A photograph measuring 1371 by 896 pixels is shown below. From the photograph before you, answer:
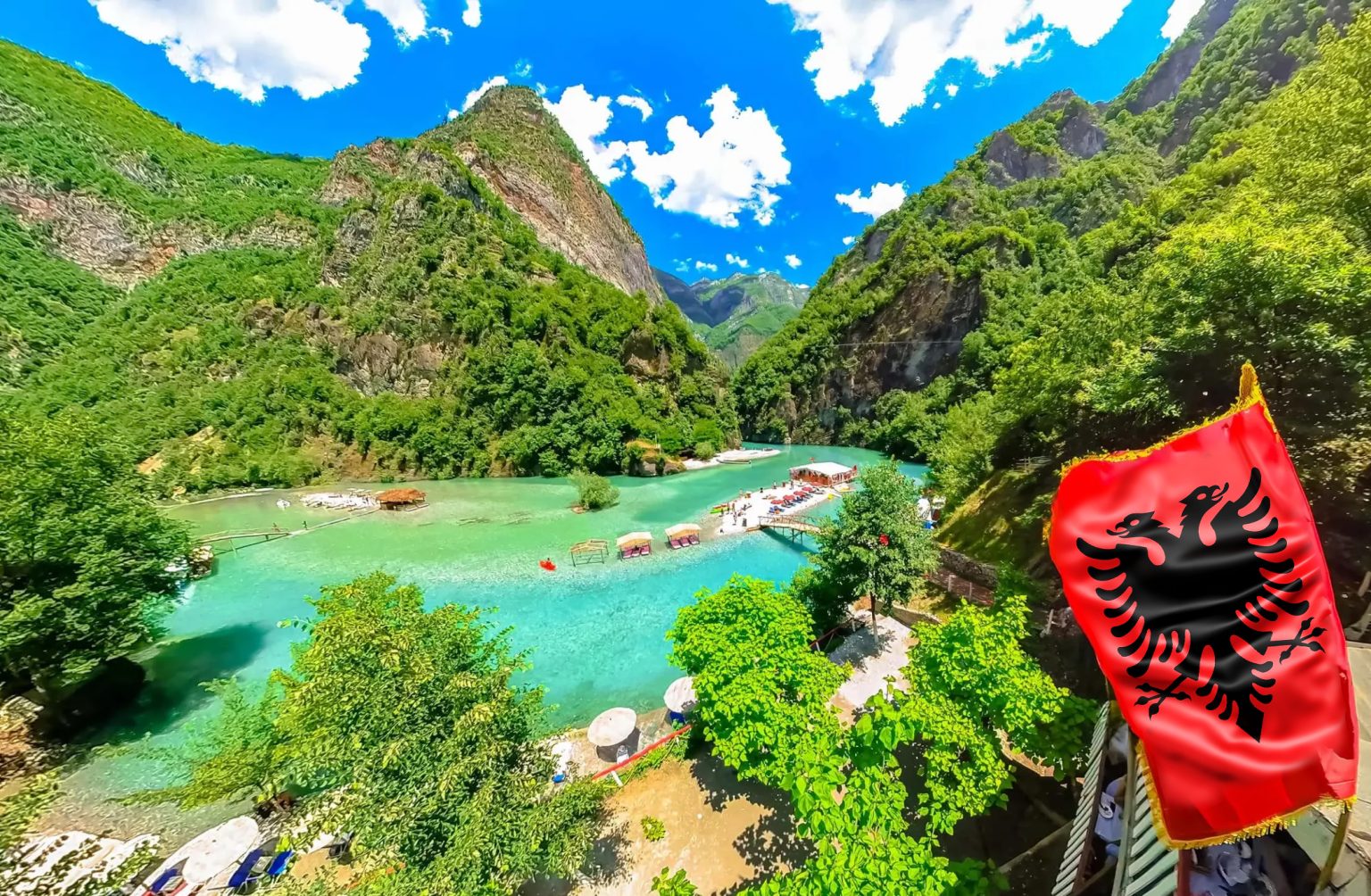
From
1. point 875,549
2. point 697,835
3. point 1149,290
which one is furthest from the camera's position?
point 875,549

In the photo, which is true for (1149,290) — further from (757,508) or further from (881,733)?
(757,508)

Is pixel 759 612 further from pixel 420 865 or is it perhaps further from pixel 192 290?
pixel 192 290

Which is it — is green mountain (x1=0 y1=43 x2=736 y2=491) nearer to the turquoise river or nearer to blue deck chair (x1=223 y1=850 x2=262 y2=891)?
the turquoise river

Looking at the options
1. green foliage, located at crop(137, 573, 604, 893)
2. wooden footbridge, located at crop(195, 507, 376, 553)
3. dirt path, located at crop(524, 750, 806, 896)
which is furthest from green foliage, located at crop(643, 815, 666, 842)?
wooden footbridge, located at crop(195, 507, 376, 553)

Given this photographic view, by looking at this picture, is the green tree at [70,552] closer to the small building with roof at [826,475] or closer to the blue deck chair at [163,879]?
the blue deck chair at [163,879]

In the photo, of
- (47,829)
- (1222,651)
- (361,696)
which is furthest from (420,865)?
(47,829)

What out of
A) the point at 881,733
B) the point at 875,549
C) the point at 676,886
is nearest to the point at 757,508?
the point at 875,549

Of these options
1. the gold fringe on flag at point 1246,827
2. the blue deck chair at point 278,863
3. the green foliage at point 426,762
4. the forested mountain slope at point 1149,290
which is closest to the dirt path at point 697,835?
the green foliage at point 426,762
